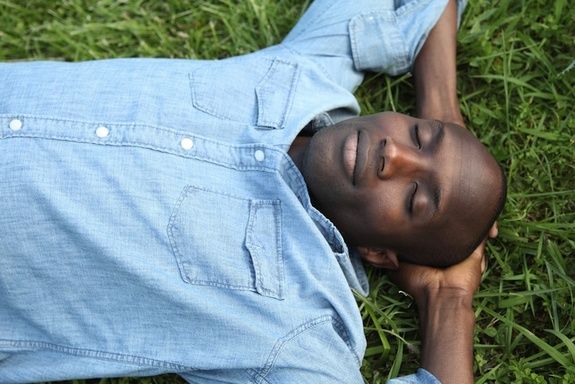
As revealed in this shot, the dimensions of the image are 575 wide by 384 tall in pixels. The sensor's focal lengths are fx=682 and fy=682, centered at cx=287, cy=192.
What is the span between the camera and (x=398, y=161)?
2.40 m

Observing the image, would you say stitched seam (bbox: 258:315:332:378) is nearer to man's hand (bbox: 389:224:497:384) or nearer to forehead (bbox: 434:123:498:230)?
man's hand (bbox: 389:224:497:384)

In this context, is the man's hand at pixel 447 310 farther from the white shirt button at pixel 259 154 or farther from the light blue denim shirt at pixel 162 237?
the white shirt button at pixel 259 154

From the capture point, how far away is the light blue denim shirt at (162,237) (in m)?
2.37

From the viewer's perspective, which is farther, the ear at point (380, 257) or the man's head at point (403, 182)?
the ear at point (380, 257)

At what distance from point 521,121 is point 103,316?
1934 mm

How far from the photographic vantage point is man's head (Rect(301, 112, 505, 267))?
242cm

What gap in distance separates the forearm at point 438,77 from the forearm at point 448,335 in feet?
2.51

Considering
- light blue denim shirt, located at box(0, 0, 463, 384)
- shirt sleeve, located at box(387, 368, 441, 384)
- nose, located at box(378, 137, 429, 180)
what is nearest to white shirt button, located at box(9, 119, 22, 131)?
light blue denim shirt, located at box(0, 0, 463, 384)

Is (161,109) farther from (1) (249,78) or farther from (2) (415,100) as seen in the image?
(2) (415,100)

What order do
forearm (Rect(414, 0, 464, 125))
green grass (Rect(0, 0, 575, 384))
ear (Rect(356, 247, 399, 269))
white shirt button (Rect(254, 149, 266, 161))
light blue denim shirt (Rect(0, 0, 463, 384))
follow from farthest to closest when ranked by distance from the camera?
forearm (Rect(414, 0, 464, 125))
green grass (Rect(0, 0, 575, 384))
ear (Rect(356, 247, 399, 269))
white shirt button (Rect(254, 149, 266, 161))
light blue denim shirt (Rect(0, 0, 463, 384))

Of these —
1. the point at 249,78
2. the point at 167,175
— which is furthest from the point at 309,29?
the point at 167,175

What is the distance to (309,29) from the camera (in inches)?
114

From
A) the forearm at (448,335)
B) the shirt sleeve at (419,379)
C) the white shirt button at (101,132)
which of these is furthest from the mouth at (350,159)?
the white shirt button at (101,132)

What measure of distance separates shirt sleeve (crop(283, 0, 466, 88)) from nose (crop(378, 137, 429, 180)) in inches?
22.4
